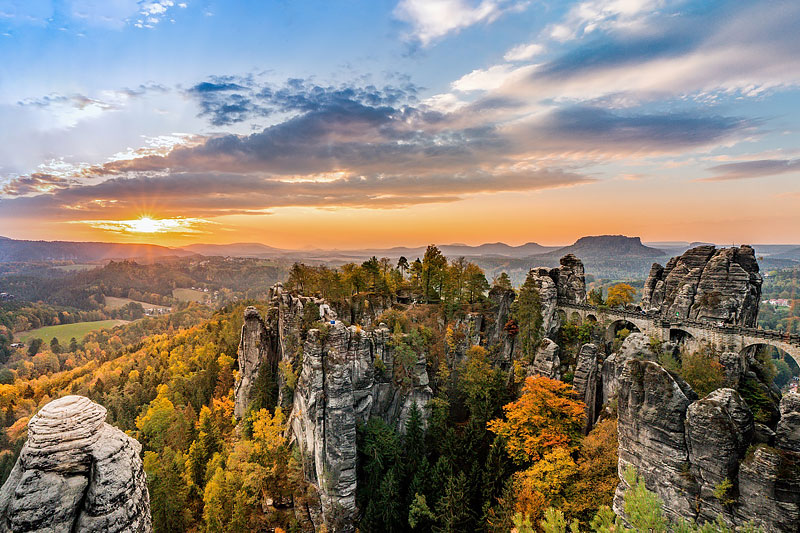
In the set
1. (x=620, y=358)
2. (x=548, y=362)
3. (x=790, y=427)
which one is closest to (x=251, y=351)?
(x=548, y=362)

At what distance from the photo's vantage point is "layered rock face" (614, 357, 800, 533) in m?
13.0

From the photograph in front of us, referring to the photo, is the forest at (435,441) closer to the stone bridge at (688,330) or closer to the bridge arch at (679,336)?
the stone bridge at (688,330)

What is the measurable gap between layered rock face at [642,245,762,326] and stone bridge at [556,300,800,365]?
45.7 inches

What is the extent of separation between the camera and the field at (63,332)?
17175 cm

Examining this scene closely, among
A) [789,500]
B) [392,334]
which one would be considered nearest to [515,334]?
[392,334]

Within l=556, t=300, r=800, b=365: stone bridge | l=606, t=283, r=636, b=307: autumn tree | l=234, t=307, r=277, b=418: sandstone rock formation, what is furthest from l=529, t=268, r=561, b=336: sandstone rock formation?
l=234, t=307, r=277, b=418: sandstone rock formation

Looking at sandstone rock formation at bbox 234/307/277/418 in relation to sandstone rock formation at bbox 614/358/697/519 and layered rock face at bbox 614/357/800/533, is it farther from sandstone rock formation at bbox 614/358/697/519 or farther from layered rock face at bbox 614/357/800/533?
layered rock face at bbox 614/357/800/533

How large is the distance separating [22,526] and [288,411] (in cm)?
3267

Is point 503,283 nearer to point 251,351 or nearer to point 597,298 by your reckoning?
point 597,298

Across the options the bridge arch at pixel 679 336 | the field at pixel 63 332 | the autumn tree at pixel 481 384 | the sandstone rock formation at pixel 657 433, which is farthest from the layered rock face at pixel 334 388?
the field at pixel 63 332

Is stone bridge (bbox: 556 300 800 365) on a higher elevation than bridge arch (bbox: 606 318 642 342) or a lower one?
higher

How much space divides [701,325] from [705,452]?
21286 mm

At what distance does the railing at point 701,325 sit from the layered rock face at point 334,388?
21.0 metres

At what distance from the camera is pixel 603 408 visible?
26688 mm
